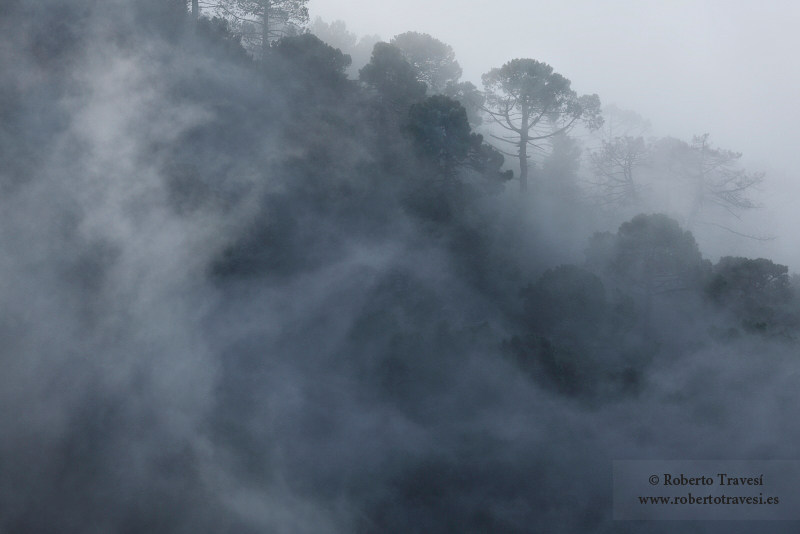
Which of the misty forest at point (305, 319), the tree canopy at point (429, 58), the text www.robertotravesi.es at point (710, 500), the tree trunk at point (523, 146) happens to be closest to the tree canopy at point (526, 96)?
the tree trunk at point (523, 146)

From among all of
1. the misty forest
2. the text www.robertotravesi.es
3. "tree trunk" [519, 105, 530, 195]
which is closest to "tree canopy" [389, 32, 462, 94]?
"tree trunk" [519, 105, 530, 195]

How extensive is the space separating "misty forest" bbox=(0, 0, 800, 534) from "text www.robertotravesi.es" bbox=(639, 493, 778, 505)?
0.66 meters

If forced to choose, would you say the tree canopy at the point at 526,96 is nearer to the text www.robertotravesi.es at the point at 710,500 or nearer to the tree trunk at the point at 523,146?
the tree trunk at the point at 523,146

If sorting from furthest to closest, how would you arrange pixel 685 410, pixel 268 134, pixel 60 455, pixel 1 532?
1. pixel 268 134
2. pixel 685 410
3. pixel 60 455
4. pixel 1 532

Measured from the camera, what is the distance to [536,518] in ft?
61.5

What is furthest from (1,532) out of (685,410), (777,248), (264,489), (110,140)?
(777,248)

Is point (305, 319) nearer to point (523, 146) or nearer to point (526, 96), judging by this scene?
point (523, 146)

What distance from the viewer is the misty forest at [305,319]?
18.0m

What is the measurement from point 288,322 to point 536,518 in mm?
10090

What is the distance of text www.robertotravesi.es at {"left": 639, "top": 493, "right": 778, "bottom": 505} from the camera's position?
742 inches

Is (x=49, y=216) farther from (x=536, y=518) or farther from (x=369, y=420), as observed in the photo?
(x=536, y=518)

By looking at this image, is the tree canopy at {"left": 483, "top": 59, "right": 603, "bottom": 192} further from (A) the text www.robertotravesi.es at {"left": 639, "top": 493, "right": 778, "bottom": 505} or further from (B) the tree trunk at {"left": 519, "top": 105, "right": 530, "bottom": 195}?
(A) the text www.robertotravesi.es at {"left": 639, "top": 493, "right": 778, "bottom": 505}

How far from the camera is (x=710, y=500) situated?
19.0 meters

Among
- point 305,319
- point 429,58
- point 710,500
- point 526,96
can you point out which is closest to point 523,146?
point 526,96
